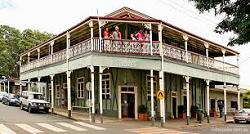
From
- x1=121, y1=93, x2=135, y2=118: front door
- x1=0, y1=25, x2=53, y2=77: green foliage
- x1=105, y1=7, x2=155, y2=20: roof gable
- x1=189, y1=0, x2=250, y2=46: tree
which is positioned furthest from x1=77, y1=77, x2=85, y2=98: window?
x1=0, y1=25, x2=53, y2=77: green foliage

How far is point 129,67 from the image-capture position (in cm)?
2820

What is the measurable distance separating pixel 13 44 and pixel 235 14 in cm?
6608

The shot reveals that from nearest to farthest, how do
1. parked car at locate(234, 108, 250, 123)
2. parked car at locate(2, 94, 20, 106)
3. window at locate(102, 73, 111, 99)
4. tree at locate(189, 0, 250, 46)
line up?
tree at locate(189, 0, 250, 46)
window at locate(102, 73, 111, 99)
parked car at locate(234, 108, 250, 123)
parked car at locate(2, 94, 20, 106)

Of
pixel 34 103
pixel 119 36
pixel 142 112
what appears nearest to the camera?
pixel 119 36

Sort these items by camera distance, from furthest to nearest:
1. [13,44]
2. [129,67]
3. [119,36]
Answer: [13,44]
[119,36]
[129,67]

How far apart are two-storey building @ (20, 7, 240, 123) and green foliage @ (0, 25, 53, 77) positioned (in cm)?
3109

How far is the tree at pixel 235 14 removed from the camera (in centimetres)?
915

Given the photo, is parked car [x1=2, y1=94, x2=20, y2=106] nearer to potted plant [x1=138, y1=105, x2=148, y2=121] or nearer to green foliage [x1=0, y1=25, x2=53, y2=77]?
potted plant [x1=138, y1=105, x2=148, y2=121]

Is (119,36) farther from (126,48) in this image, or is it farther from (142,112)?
(142,112)

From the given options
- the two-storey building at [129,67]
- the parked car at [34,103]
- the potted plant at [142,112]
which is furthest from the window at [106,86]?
the parked car at [34,103]

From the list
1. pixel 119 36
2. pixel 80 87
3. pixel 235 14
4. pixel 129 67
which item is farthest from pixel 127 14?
pixel 235 14

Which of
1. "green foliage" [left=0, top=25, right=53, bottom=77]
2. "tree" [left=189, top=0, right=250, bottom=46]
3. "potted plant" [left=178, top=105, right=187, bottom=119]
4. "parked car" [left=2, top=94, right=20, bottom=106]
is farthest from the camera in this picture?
"green foliage" [left=0, top=25, right=53, bottom=77]

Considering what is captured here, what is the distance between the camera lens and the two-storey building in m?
28.1

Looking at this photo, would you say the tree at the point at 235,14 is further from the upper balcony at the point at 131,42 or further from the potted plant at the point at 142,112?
the potted plant at the point at 142,112
